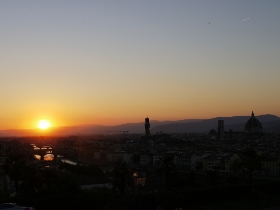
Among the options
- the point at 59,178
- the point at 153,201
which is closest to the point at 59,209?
the point at 153,201

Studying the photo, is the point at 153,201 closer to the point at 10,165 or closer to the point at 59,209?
the point at 59,209

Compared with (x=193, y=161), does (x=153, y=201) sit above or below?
above

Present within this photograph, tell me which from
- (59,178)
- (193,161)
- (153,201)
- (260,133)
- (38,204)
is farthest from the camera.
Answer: (260,133)

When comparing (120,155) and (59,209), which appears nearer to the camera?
(59,209)

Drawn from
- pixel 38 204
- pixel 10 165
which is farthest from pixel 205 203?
pixel 10 165

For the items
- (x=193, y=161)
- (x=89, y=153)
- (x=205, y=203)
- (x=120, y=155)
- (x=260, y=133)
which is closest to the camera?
(x=205, y=203)

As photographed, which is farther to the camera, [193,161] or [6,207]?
[193,161]

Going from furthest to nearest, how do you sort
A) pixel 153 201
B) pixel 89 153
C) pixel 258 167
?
pixel 89 153 < pixel 258 167 < pixel 153 201

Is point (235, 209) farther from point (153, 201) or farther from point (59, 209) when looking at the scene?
point (59, 209)

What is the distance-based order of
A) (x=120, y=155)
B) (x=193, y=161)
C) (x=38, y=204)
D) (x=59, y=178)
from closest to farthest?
(x=38, y=204), (x=59, y=178), (x=193, y=161), (x=120, y=155)
